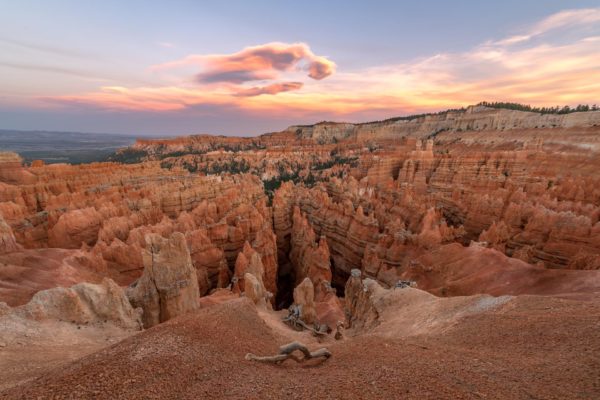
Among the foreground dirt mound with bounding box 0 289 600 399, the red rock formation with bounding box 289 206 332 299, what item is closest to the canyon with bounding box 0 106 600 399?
the foreground dirt mound with bounding box 0 289 600 399

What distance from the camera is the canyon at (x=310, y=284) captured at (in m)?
5.36

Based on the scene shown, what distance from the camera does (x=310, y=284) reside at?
58.1ft

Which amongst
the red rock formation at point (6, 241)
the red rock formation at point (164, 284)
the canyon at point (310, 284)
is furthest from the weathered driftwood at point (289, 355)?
the red rock formation at point (6, 241)

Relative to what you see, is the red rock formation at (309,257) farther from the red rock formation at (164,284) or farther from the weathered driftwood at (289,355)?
the weathered driftwood at (289,355)

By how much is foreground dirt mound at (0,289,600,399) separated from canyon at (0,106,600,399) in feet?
0.13

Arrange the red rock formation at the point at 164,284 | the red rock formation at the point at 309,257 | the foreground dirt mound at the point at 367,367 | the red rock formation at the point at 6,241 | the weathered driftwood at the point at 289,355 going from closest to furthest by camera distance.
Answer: the foreground dirt mound at the point at 367,367 < the weathered driftwood at the point at 289,355 < the red rock formation at the point at 164,284 < the red rock formation at the point at 6,241 < the red rock formation at the point at 309,257

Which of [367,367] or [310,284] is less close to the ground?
[367,367]

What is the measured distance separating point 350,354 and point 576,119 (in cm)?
9204

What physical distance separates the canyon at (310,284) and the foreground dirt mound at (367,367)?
0.04 meters

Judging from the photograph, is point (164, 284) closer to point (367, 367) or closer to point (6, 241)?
point (367, 367)

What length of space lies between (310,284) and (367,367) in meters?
12.1

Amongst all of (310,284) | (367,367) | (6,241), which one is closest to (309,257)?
(310,284)

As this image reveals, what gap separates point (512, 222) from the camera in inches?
1104

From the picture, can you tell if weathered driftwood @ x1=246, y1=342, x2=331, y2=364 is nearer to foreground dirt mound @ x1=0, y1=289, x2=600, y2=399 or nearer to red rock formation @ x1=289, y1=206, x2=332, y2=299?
foreground dirt mound @ x1=0, y1=289, x2=600, y2=399
